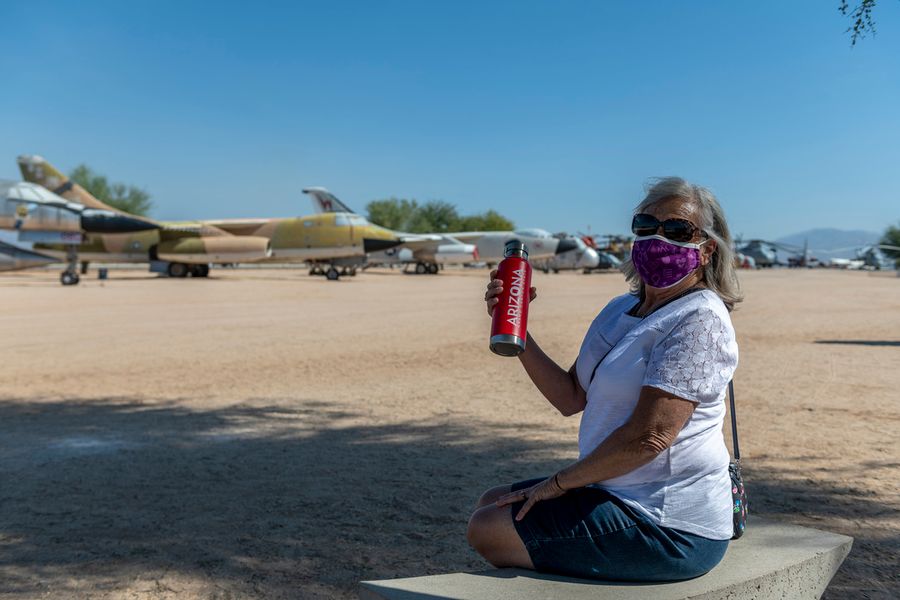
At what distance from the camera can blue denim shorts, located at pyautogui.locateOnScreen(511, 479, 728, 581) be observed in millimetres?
2293

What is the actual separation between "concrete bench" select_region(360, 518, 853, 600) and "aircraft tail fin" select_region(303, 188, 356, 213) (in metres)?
49.1

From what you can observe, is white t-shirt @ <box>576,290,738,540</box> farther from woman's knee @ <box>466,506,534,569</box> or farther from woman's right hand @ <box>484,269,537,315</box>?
woman's right hand @ <box>484,269,537,315</box>

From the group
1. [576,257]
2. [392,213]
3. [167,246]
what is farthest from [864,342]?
[392,213]

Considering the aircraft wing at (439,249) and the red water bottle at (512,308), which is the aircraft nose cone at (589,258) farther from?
the red water bottle at (512,308)

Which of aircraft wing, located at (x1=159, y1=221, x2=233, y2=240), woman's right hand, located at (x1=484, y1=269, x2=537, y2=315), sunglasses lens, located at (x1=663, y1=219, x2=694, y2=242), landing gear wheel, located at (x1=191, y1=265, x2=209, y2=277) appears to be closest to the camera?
sunglasses lens, located at (x1=663, y1=219, x2=694, y2=242)

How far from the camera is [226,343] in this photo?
12.7 meters

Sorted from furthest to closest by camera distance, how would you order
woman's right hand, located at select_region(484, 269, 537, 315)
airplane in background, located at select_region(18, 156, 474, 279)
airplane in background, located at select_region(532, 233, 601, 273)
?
airplane in background, located at select_region(532, 233, 601, 273) < airplane in background, located at select_region(18, 156, 474, 279) < woman's right hand, located at select_region(484, 269, 537, 315)

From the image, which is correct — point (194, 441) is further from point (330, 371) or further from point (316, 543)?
point (330, 371)

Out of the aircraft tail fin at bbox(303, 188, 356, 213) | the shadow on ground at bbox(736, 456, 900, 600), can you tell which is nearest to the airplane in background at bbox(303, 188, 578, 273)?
the aircraft tail fin at bbox(303, 188, 356, 213)

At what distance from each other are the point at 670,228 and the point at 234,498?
11.5 feet

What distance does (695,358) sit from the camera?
223cm

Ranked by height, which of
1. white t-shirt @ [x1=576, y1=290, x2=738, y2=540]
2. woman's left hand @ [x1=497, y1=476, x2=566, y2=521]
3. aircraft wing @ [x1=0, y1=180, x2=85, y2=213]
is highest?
aircraft wing @ [x1=0, y1=180, x2=85, y2=213]

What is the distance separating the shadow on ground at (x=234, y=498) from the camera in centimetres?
365

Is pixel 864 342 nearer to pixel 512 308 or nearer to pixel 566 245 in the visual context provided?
pixel 512 308
